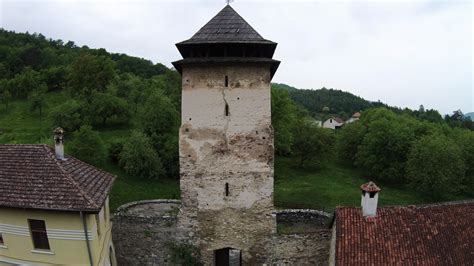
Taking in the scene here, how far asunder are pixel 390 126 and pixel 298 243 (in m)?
28.6

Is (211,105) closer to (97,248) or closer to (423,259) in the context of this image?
(97,248)

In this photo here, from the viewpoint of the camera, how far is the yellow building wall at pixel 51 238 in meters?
13.2

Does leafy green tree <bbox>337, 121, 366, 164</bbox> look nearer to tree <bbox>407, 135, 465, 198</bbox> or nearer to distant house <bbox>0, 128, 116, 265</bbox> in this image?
tree <bbox>407, 135, 465, 198</bbox>

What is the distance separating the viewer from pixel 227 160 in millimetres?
17344

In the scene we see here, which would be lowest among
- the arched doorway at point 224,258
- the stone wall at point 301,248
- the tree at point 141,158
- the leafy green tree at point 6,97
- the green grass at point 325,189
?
the green grass at point 325,189

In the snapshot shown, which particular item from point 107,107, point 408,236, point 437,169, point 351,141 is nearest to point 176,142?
point 107,107

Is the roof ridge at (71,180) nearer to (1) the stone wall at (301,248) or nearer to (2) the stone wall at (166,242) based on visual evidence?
(2) the stone wall at (166,242)

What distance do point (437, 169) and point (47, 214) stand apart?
32.3m

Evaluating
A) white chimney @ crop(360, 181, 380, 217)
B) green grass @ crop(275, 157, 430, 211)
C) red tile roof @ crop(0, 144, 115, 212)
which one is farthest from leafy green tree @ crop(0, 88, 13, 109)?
white chimney @ crop(360, 181, 380, 217)

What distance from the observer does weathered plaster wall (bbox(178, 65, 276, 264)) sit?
16984 millimetres

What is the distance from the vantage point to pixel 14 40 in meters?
90.1

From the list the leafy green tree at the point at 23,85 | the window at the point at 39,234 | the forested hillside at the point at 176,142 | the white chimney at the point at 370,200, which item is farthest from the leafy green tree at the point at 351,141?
the leafy green tree at the point at 23,85

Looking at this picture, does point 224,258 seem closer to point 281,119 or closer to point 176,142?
point 176,142

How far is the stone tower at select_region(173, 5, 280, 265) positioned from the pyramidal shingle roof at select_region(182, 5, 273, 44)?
0.14 ft
